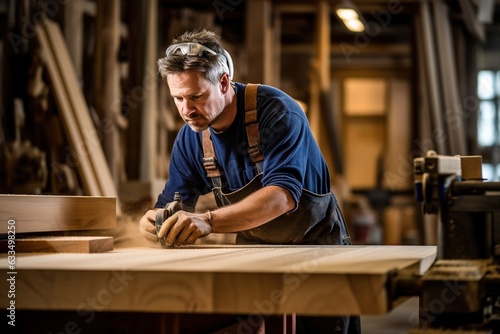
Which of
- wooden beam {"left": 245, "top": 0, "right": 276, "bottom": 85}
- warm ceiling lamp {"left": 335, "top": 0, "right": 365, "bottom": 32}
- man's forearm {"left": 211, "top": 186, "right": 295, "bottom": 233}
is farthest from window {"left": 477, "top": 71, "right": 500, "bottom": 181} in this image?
man's forearm {"left": 211, "top": 186, "right": 295, "bottom": 233}

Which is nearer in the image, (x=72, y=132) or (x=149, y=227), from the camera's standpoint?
(x=149, y=227)

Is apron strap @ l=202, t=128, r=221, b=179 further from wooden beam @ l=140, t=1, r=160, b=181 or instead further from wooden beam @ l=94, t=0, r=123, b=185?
wooden beam @ l=140, t=1, r=160, b=181

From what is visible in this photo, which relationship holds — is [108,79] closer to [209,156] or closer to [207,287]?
[209,156]

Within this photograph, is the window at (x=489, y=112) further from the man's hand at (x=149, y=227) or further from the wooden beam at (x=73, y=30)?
the man's hand at (x=149, y=227)

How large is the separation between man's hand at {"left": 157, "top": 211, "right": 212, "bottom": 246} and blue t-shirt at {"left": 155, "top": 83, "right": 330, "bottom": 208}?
1.42 feet

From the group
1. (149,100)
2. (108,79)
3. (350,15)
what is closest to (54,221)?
(108,79)

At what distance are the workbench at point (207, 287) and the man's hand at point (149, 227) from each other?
1.05m

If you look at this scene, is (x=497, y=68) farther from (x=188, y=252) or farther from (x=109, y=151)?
(x=188, y=252)

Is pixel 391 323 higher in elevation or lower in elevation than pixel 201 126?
lower

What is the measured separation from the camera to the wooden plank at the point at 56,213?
2.90 m

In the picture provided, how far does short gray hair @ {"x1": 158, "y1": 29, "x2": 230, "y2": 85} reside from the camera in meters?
3.52

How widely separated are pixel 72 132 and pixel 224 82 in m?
3.14

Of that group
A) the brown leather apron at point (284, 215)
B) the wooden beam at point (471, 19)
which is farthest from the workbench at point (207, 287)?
the wooden beam at point (471, 19)

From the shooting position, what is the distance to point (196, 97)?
360cm
